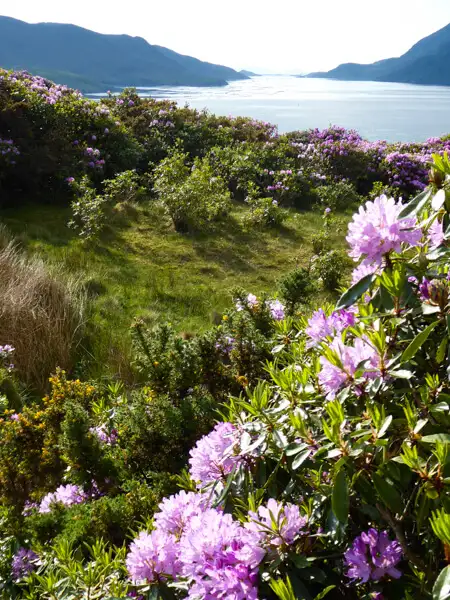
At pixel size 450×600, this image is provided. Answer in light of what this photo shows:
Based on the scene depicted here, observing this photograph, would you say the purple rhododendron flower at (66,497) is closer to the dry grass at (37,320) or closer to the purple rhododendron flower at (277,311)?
the purple rhododendron flower at (277,311)

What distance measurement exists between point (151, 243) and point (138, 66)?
114m

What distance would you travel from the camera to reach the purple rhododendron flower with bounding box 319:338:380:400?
114 centimetres

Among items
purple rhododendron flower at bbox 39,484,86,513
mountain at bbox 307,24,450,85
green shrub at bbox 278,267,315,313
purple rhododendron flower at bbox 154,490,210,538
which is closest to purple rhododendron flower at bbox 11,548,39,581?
purple rhododendron flower at bbox 39,484,86,513

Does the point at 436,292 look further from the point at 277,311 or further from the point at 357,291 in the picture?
the point at 277,311

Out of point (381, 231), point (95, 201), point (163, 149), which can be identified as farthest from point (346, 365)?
point (163, 149)

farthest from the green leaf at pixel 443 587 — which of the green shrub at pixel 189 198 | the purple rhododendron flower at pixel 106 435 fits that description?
the green shrub at pixel 189 198

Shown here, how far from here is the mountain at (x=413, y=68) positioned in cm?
4866

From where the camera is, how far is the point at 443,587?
80 centimetres

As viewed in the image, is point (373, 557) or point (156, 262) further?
point (156, 262)

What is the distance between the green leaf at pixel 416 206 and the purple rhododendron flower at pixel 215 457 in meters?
0.74

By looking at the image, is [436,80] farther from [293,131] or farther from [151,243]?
[151,243]

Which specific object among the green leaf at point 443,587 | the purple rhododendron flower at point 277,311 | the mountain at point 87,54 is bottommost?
the purple rhododendron flower at point 277,311

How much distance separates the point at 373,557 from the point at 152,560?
527 millimetres

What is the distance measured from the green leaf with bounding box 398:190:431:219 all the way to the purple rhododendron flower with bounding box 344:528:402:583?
2.48ft
